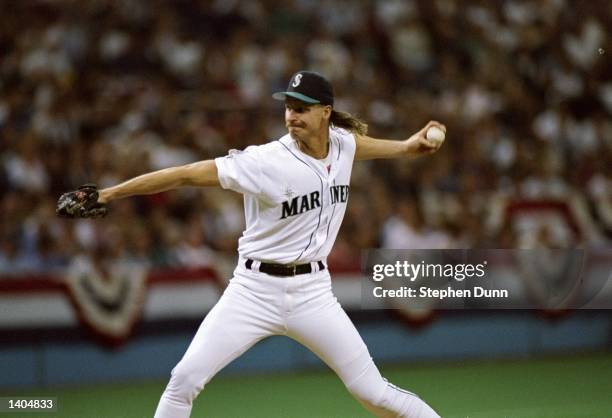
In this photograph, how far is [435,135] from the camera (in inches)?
236

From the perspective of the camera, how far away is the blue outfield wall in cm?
891

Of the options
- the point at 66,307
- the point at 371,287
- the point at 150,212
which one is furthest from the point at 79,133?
the point at 371,287

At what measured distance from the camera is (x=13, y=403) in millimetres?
7840

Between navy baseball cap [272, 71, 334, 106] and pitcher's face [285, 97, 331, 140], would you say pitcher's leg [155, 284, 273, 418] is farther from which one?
navy baseball cap [272, 71, 334, 106]

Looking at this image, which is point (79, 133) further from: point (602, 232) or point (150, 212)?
point (602, 232)

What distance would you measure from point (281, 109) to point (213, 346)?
743 cm

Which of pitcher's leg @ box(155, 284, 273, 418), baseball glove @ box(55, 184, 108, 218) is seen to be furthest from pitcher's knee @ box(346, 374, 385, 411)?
baseball glove @ box(55, 184, 108, 218)

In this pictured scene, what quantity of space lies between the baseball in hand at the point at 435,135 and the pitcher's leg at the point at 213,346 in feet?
5.03

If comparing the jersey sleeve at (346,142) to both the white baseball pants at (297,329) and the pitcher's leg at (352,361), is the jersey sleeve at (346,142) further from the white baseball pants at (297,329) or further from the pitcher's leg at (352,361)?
the pitcher's leg at (352,361)

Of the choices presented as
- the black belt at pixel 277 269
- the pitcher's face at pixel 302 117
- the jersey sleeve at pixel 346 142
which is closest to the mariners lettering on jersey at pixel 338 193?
the jersey sleeve at pixel 346 142

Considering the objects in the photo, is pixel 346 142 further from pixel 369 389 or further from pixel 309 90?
pixel 369 389

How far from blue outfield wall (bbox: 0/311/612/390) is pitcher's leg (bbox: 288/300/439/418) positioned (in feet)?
13.9

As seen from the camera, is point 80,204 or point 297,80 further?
point 297,80

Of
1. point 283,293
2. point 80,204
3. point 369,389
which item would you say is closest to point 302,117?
point 283,293
